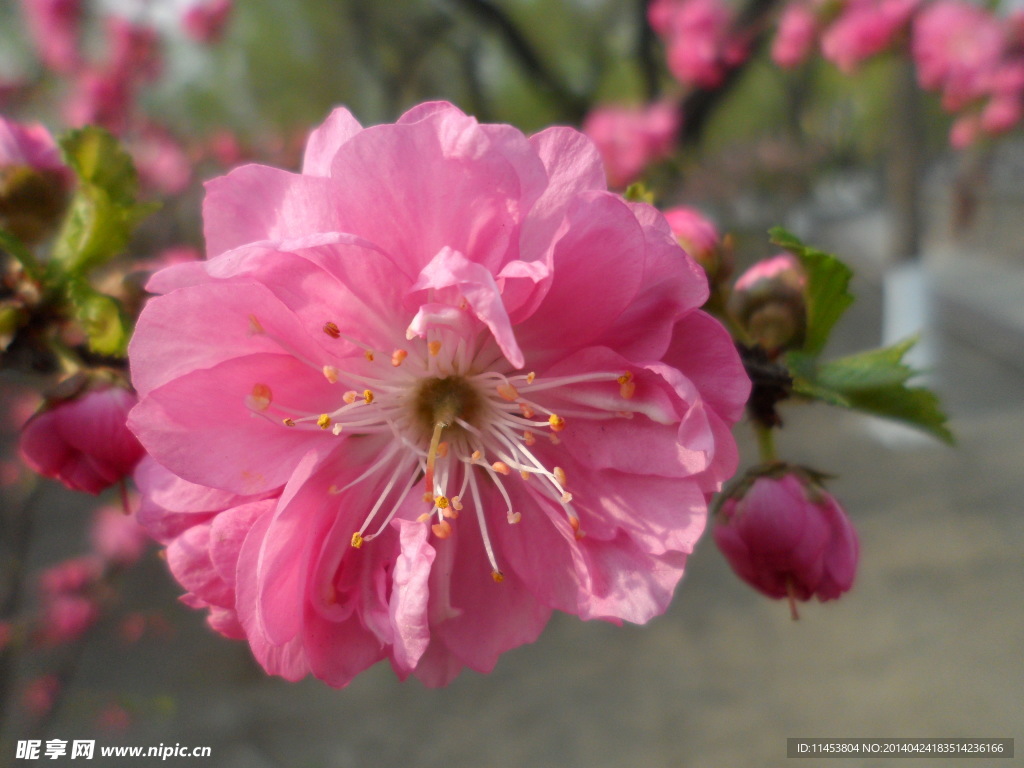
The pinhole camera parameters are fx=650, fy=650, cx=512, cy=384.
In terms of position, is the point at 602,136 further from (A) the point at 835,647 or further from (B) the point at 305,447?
(B) the point at 305,447

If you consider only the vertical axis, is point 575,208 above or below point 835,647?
above

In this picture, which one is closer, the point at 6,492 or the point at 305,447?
the point at 305,447

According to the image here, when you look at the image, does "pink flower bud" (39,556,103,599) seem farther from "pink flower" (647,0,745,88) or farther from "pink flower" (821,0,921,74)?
"pink flower" (821,0,921,74)

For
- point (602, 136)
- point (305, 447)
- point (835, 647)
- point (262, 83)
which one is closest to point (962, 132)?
point (602, 136)

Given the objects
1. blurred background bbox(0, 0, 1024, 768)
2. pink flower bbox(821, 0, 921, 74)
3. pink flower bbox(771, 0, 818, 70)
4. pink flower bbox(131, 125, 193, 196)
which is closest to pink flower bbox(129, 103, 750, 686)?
blurred background bbox(0, 0, 1024, 768)

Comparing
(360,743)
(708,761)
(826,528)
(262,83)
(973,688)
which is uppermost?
(826,528)

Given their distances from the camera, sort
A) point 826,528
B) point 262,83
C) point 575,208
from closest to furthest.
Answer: point 575,208 → point 826,528 → point 262,83

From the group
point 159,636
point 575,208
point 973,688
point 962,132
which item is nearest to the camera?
point 575,208

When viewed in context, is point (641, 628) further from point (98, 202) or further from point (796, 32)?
point (796, 32)
